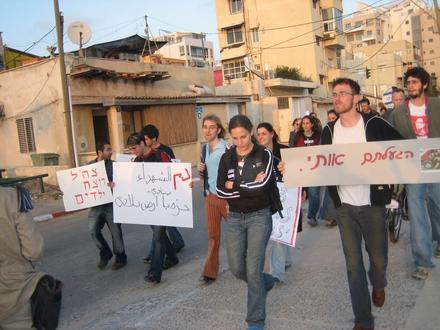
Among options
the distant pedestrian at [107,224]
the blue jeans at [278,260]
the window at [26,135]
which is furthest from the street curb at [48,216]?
the blue jeans at [278,260]

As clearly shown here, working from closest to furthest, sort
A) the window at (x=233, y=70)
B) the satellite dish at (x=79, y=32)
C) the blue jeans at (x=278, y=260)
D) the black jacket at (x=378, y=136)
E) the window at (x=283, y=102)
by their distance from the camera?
the black jacket at (x=378, y=136) < the blue jeans at (x=278, y=260) < the satellite dish at (x=79, y=32) < the window at (x=283, y=102) < the window at (x=233, y=70)

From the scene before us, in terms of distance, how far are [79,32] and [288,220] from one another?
1821cm

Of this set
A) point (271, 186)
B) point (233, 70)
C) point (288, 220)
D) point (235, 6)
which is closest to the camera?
point (271, 186)

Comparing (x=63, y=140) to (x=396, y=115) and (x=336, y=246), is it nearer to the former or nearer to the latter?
(x=336, y=246)

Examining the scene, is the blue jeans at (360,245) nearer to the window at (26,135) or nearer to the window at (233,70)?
the window at (26,135)

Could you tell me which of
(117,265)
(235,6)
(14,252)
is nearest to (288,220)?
(117,265)

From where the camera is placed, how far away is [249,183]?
159 inches

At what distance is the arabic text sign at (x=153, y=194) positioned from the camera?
19.0ft

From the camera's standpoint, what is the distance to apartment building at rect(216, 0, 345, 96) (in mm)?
50406

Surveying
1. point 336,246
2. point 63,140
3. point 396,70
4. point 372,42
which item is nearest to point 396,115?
point 336,246

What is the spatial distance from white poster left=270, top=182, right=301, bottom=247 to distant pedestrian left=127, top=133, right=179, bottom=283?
135 centimetres

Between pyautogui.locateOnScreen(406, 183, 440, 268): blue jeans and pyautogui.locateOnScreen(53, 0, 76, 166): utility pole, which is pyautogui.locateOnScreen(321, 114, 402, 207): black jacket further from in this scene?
pyautogui.locateOnScreen(53, 0, 76, 166): utility pole

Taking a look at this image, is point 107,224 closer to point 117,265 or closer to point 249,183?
point 117,265

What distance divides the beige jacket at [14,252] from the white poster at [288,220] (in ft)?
9.08
